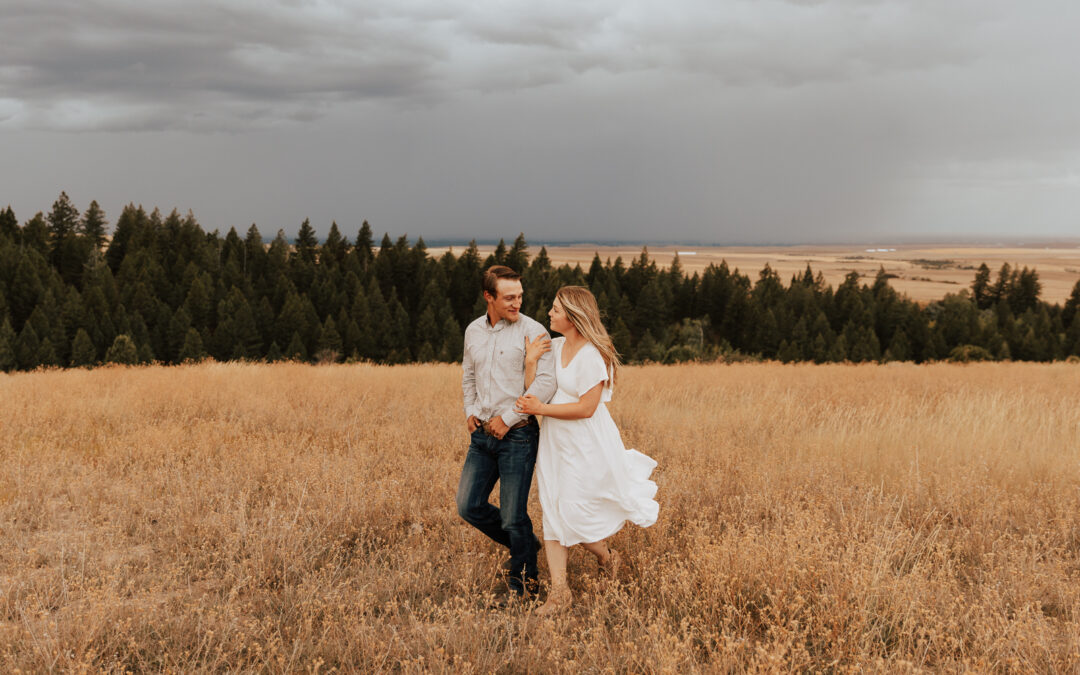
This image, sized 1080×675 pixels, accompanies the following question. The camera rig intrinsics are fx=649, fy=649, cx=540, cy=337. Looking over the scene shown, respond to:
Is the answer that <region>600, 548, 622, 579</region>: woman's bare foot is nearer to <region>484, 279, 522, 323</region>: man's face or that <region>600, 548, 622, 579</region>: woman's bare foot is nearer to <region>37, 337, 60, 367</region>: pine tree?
<region>484, 279, 522, 323</region>: man's face

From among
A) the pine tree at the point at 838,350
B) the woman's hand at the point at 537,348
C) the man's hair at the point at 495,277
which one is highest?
the man's hair at the point at 495,277

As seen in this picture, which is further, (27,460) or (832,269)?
(832,269)

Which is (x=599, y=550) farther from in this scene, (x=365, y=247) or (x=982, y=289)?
(x=982, y=289)

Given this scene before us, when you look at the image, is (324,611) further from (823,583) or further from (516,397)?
(823,583)

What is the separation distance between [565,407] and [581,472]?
48 cm

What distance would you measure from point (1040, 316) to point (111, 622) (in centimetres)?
13786

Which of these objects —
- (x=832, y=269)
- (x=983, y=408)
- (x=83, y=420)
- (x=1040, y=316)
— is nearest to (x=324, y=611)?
A: (x=83, y=420)

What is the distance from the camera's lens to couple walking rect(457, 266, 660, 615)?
3.99 m

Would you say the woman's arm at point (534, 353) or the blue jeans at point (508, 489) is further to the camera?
the blue jeans at point (508, 489)

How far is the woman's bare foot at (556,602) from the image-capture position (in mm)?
3922

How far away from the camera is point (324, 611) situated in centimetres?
397

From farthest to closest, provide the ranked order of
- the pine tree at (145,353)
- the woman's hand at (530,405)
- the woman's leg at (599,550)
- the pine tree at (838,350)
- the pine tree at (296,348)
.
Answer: the pine tree at (838,350)
the pine tree at (296,348)
the pine tree at (145,353)
the woman's leg at (599,550)
the woman's hand at (530,405)

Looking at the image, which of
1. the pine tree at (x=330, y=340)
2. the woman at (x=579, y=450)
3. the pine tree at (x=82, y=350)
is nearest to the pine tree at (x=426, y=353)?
the pine tree at (x=330, y=340)

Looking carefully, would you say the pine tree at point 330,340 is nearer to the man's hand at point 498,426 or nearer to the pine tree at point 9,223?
the pine tree at point 9,223
